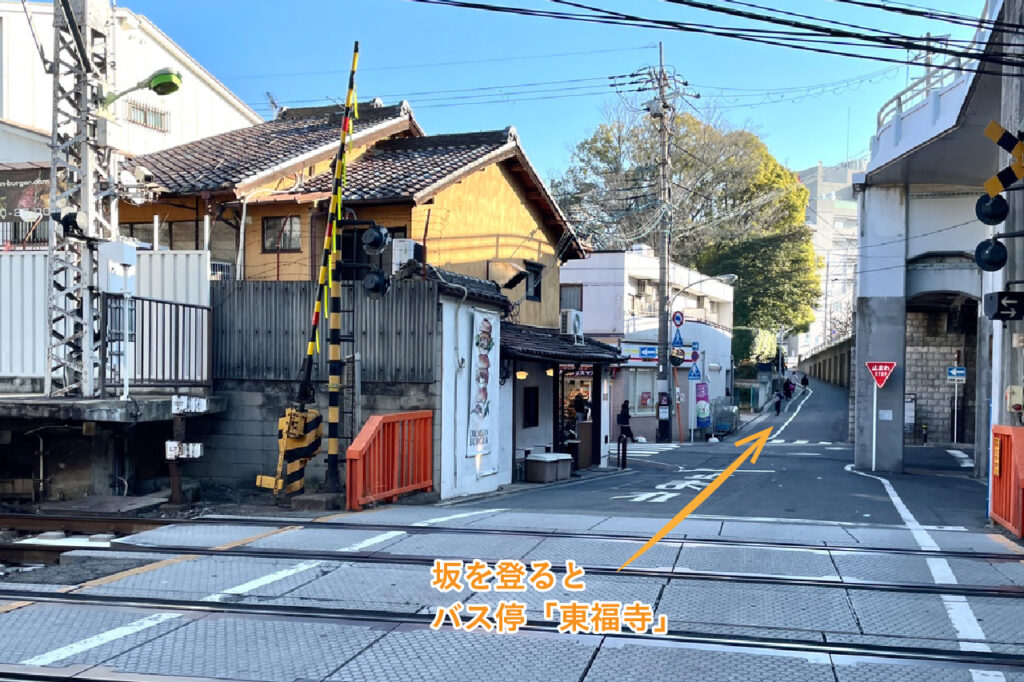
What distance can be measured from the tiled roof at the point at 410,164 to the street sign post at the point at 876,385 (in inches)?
500

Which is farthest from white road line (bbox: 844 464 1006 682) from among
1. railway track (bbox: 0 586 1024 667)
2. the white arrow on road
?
the white arrow on road

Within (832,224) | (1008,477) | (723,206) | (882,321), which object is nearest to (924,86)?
(882,321)

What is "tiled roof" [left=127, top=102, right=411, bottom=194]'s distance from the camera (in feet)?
61.3

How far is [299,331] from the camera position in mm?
15352

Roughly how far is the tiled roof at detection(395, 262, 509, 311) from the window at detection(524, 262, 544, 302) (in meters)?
6.59

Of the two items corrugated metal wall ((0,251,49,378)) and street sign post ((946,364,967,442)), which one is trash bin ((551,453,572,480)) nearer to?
corrugated metal wall ((0,251,49,378))

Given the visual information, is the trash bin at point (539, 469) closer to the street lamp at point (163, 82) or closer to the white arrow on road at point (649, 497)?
the white arrow on road at point (649, 497)

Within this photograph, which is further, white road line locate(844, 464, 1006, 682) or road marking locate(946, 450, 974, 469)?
road marking locate(946, 450, 974, 469)

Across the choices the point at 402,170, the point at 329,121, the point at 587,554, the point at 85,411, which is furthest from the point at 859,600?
the point at 329,121

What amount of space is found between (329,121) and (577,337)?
355 inches

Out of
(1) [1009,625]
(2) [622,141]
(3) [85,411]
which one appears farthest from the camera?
(2) [622,141]

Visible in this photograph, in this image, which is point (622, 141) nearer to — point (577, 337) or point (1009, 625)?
point (577, 337)

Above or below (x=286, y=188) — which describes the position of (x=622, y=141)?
above

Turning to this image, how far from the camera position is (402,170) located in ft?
66.4
